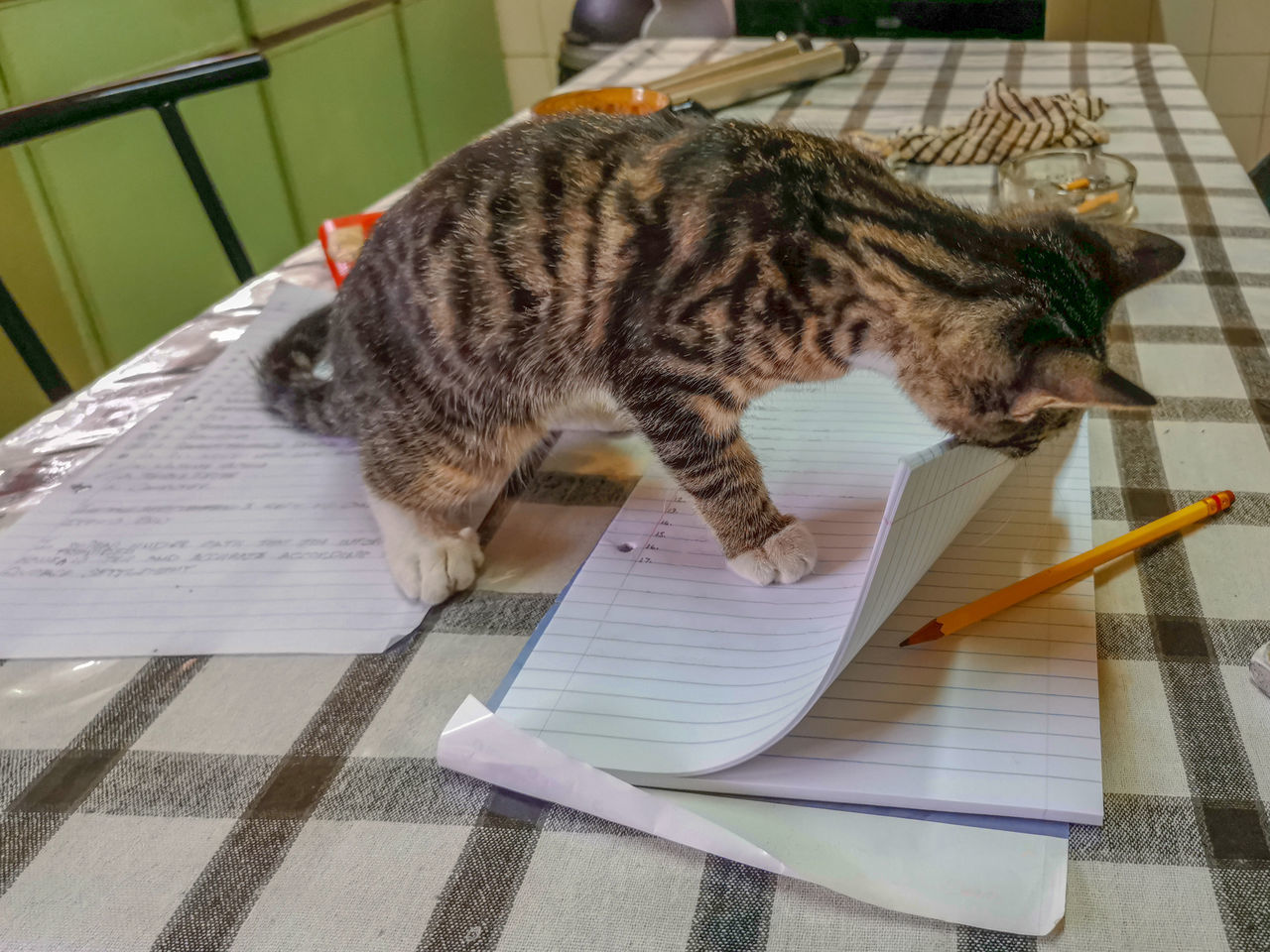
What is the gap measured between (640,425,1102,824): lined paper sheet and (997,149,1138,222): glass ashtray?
52cm

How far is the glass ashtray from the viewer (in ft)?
3.17

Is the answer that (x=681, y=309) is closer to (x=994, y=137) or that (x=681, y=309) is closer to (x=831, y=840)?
(x=831, y=840)

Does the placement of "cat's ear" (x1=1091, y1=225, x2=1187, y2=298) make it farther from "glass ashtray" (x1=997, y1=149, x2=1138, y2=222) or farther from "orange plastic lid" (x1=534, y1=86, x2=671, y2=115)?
"orange plastic lid" (x1=534, y1=86, x2=671, y2=115)

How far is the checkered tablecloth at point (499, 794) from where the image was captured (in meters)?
0.40

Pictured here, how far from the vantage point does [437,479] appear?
28.7 inches

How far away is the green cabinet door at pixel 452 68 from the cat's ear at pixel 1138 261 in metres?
2.23

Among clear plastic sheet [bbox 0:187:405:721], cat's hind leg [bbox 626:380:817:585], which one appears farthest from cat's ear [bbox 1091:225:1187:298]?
clear plastic sheet [bbox 0:187:405:721]

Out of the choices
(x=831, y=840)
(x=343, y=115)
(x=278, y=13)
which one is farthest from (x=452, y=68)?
(x=831, y=840)

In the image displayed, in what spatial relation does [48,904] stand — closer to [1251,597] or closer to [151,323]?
[1251,597]

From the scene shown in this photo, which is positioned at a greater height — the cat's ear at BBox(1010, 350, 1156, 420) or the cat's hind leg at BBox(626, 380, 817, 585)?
the cat's ear at BBox(1010, 350, 1156, 420)

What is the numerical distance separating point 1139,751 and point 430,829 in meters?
0.34

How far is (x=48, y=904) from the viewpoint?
43 cm

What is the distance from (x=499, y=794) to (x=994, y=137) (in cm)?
103

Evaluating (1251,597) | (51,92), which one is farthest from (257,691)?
(51,92)
